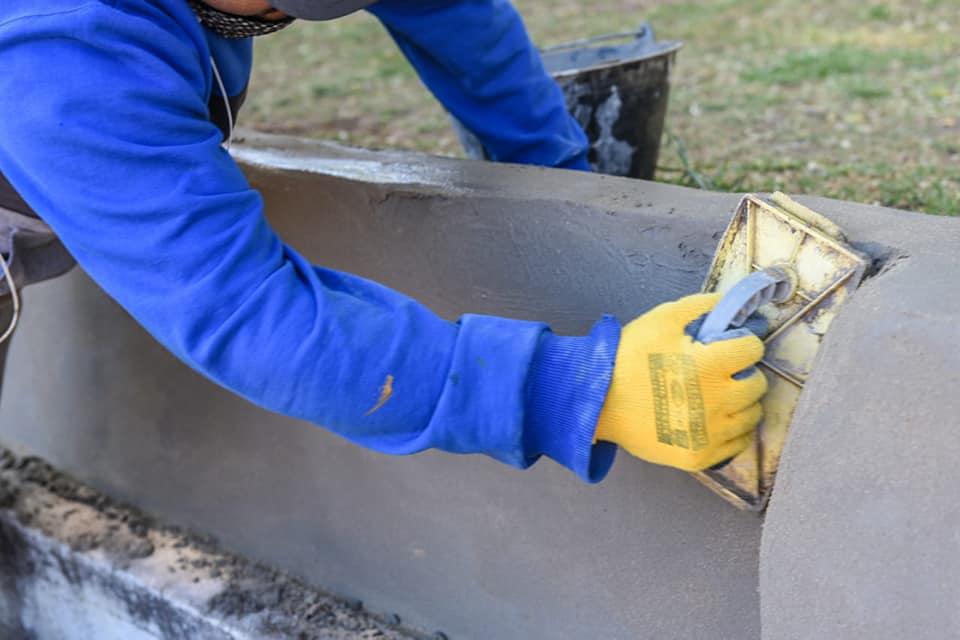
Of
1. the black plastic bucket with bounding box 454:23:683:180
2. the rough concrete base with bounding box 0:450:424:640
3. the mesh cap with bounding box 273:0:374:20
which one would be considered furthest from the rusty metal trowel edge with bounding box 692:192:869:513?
the black plastic bucket with bounding box 454:23:683:180

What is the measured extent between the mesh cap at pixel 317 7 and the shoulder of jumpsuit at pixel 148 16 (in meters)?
0.14

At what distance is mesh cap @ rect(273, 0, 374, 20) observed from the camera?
1.33 meters

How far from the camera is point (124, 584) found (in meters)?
2.31

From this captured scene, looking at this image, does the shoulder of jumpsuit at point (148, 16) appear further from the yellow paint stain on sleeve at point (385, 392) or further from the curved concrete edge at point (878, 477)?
the curved concrete edge at point (878, 477)

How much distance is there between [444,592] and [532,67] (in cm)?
102

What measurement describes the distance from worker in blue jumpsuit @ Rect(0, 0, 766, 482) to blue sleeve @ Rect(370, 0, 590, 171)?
1.88 ft

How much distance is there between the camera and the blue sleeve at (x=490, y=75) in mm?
1894

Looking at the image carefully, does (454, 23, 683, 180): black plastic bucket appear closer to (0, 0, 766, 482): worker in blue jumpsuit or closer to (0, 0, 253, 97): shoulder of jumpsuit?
(0, 0, 253, 97): shoulder of jumpsuit

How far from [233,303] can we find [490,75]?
2.95ft

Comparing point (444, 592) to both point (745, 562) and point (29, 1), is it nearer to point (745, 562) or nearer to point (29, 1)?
point (745, 562)

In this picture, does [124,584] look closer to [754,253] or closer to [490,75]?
[490,75]

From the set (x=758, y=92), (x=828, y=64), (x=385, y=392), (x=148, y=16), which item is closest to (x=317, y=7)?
(x=148, y=16)

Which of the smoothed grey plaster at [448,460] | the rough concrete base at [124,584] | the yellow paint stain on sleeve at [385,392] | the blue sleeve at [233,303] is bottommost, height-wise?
the rough concrete base at [124,584]

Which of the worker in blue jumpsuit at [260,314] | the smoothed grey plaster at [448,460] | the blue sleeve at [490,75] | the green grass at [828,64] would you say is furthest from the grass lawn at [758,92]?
the worker in blue jumpsuit at [260,314]
